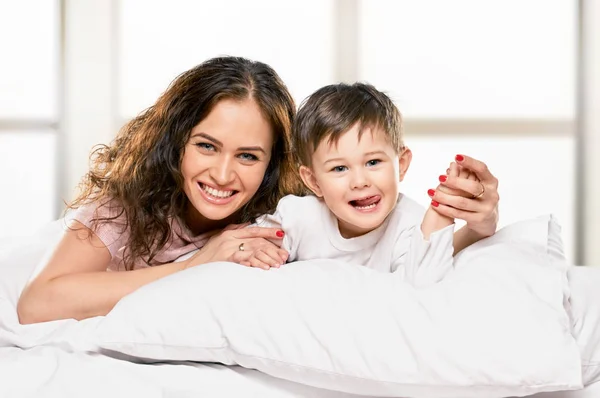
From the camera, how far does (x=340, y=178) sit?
5.16 ft

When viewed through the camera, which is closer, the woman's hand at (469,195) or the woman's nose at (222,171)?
the woman's hand at (469,195)

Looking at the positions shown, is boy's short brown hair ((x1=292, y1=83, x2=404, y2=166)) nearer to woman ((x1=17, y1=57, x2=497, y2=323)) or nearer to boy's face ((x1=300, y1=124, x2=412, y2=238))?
boy's face ((x1=300, y1=124, x2=412, y2=238))

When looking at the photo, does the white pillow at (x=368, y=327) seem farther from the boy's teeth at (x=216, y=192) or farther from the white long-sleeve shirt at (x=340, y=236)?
the boy's teeth at (x=216, y=192)

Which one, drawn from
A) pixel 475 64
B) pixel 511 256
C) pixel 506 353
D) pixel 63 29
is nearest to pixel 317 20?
pixel 475 64

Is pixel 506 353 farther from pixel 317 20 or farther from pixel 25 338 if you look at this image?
pixel 317 20

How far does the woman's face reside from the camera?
5.71ft

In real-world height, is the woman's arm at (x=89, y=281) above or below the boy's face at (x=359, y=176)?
below

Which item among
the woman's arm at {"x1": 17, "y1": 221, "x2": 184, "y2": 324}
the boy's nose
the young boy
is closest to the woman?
the woman's arm at {"x1": 17, "y1": 221, "x2": 184, "y2": 324}

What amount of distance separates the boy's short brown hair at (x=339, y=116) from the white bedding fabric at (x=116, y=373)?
50 cm

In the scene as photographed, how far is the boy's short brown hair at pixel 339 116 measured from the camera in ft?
5.17

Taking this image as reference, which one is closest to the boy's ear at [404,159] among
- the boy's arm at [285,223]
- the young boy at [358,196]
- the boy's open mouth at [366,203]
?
the young boy at [358,196]

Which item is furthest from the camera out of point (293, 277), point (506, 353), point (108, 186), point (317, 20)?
point (317, 20)

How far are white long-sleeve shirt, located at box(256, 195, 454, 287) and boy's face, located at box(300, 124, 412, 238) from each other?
0.16 ft

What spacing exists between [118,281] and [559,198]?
2994 mm
